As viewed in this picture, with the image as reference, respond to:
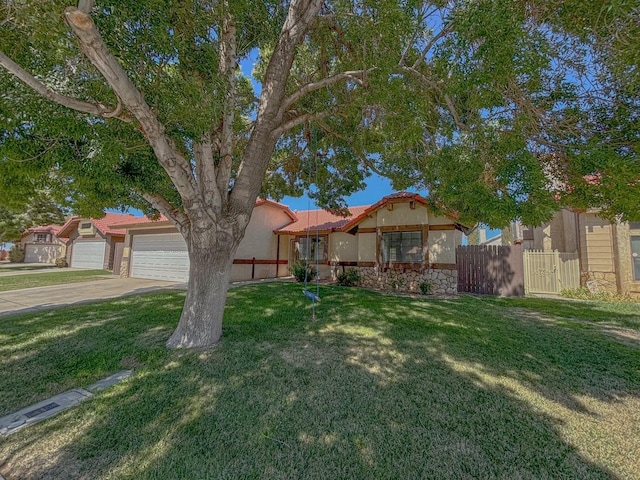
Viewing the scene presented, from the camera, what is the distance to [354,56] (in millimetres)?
6098

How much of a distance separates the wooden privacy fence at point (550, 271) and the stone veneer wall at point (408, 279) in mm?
4073

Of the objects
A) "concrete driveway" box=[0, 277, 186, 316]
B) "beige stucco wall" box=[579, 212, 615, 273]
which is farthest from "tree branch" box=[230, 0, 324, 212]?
"beige stucco wall" box=[579, 212, 615, 273]

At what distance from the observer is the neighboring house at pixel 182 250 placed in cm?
1445

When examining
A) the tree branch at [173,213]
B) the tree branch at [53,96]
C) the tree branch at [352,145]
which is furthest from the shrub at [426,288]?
the tree branch at [53,96]

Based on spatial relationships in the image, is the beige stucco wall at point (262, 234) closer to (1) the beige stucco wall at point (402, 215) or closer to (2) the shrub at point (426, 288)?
(1) the beige stucco wall at point (402, 215)

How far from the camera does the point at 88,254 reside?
21969mm

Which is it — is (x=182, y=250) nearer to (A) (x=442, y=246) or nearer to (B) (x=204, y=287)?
(B) (x=204, y=287)

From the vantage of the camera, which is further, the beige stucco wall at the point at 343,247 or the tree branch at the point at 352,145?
the beige stucco wall at the point at 343,247

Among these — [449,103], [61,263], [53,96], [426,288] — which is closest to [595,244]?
[426,288]

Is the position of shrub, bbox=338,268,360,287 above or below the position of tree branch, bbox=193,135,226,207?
below

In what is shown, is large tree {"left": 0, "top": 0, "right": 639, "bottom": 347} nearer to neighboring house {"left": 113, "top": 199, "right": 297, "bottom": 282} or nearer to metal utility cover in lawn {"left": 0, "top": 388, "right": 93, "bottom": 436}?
metal utility cover in lawn {"left": 0, "top": 388, "right": 93, "bottom": 436}

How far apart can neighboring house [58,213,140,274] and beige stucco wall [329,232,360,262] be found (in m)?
14.2

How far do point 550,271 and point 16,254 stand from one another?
48666 millimetres

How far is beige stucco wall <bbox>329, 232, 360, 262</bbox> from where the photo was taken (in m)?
14.7
